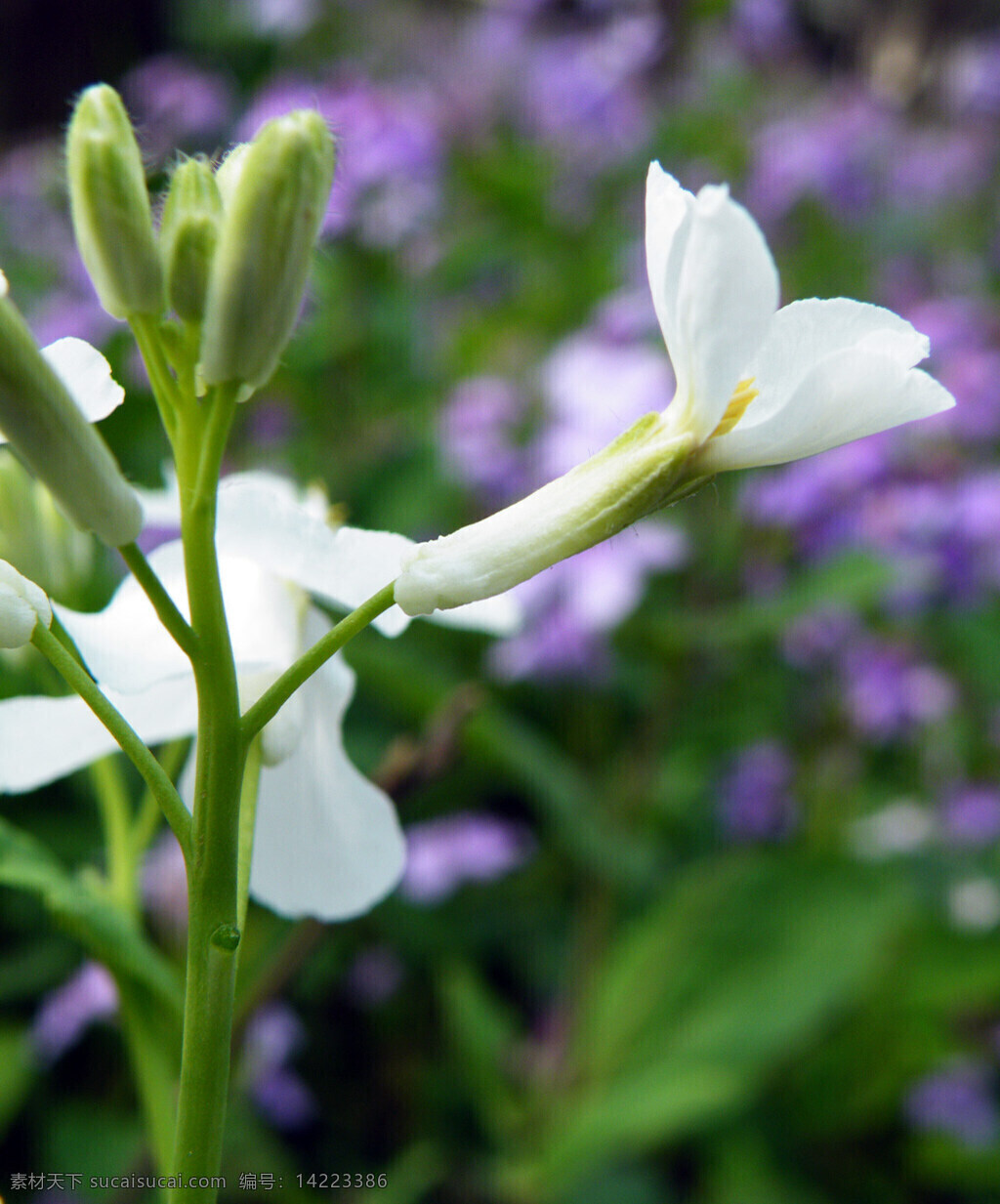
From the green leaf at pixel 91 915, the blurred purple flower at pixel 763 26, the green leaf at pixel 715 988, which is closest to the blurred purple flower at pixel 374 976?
the green leaf at pixel 715 988

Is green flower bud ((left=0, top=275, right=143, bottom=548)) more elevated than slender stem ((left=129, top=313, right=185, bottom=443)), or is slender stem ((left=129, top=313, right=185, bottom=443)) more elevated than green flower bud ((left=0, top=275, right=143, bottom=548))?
slender stem ((left=129, top=313, right=185, bottom=443))

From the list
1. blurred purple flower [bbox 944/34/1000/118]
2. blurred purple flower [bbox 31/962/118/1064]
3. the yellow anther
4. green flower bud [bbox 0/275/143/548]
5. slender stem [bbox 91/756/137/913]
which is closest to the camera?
green flower bud [bbox 0/275/143/548]

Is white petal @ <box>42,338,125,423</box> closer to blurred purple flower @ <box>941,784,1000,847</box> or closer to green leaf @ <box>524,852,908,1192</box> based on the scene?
green leaf @ <box>524,852,908,1192</box>

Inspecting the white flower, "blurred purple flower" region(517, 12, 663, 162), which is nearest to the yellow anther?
the white flower

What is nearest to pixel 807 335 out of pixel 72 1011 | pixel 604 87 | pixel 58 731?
pixel 58 731

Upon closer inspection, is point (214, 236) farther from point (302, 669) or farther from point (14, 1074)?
point (14, 1074)

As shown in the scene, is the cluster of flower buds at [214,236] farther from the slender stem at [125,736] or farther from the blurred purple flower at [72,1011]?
the blurred purple flower at [72,1011]

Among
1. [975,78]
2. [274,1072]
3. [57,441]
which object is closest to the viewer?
[57,441]
